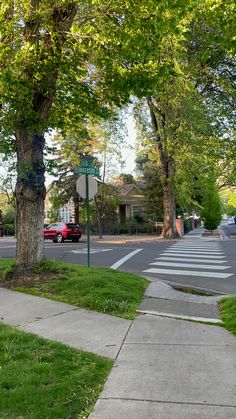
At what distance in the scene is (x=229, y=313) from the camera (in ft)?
23.4

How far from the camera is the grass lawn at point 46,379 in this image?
3.60 meters

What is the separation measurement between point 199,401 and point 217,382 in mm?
491

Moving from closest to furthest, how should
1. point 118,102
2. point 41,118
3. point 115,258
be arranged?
1. point 41,118
2. point 118,102
3. point 115,258

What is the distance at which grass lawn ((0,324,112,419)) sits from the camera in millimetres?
3596

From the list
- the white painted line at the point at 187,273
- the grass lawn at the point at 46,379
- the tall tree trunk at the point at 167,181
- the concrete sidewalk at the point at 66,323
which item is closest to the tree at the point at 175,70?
the tall tree trunk at the point at 167,181

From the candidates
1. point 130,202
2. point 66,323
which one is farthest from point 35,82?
point 130,202

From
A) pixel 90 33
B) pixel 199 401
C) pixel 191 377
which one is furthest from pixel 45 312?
pixel 90 33

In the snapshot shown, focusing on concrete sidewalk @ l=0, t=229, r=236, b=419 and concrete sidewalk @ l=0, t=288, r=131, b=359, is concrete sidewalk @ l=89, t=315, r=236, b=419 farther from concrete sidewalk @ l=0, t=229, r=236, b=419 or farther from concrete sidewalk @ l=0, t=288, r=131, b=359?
concrete sidewalk @ l=0, t=288, r=131, b=359

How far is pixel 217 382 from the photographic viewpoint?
414 cm

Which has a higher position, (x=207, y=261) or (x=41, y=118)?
(x=41, y=118)

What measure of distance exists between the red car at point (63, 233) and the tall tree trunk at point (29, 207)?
23.6 m

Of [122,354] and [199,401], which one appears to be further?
[122,354]

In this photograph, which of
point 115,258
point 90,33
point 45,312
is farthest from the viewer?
point 115,258

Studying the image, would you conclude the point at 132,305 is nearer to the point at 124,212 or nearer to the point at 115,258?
the point at 115,258
